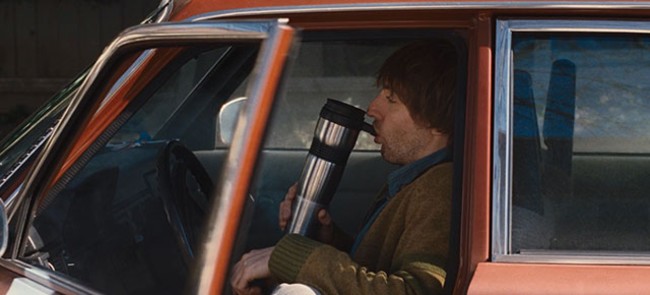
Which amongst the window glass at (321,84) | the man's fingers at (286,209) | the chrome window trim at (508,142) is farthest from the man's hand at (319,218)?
the chrome window trim at (508,142)

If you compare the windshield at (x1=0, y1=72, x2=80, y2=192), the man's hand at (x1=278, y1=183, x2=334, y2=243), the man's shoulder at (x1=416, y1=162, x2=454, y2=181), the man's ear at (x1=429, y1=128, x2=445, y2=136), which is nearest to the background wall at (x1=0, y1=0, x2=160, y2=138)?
the windshield at (x1=0, y1=72, x2=80, y2=192)

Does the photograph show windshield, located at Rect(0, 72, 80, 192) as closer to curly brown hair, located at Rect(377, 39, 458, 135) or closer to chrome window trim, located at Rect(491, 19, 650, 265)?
curly brown hair, located at Rect(377, 39, 458, 135)

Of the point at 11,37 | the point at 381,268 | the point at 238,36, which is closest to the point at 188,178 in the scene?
the point at 381,268

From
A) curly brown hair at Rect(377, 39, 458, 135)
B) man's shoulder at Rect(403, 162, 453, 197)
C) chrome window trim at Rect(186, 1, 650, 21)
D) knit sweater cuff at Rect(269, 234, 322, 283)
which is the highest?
chrome window trim at Rect(186, 1, 650, 21)

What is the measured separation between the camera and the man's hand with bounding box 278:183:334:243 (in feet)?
9.07

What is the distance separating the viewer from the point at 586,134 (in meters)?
2.25

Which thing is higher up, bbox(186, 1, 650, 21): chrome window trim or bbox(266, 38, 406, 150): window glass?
bbox(186, 1, 650, 21): chrome window trim

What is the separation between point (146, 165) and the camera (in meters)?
2.93

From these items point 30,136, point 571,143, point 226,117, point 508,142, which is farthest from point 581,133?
point 30,136

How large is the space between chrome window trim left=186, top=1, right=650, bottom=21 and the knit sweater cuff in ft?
1.44

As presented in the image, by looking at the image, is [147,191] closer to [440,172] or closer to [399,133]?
[399,133]

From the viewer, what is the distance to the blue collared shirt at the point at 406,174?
99.5 inches

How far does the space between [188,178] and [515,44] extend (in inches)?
40.8

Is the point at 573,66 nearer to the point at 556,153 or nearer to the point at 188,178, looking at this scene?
the point at 556,153
